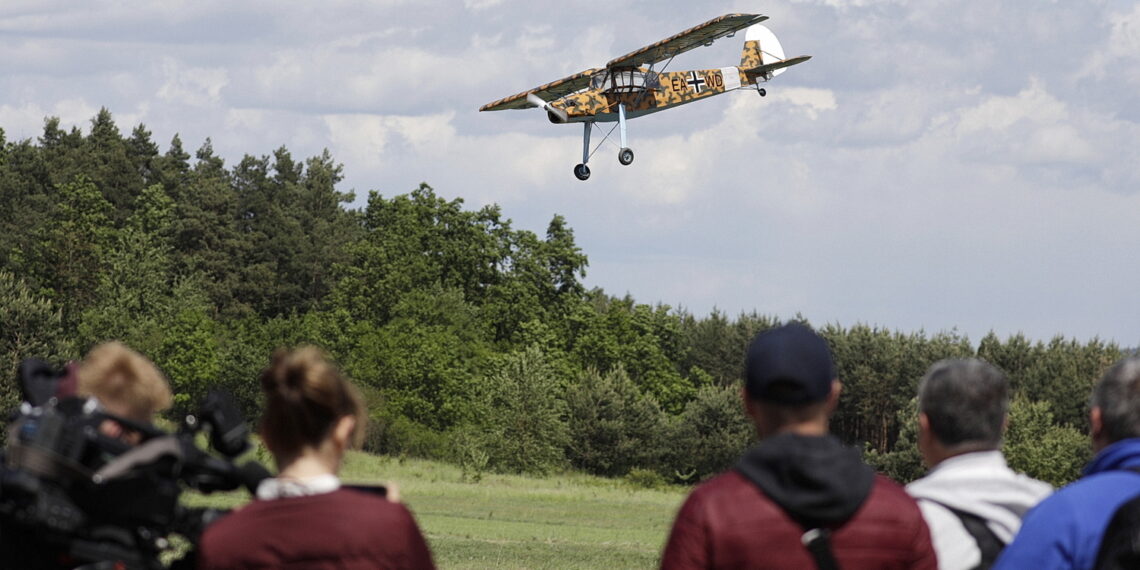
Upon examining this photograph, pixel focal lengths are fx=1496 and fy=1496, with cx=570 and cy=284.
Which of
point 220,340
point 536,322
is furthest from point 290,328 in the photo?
point 536,322

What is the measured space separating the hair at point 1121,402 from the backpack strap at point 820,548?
42.2 inches

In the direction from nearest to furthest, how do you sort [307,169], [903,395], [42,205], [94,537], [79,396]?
Answer: 1. [94,537]
2. [79,396]
3. [903,395]
4. [42,205]
5. [307,169]

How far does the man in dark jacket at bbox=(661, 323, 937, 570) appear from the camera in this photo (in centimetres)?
386

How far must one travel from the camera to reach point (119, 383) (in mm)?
4504

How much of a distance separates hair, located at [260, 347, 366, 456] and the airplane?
4385 centimetres

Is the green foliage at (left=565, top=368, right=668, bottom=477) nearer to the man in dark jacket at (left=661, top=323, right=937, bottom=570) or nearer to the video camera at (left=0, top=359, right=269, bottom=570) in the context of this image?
the video camera at (left=0, top=359, right=269, bottom=570)

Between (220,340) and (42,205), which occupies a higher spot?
(42,205)

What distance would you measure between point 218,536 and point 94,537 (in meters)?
0.32

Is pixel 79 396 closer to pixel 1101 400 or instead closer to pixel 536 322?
pixel 1101 400

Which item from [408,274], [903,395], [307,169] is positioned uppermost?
[307,169]

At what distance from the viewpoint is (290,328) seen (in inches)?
3748

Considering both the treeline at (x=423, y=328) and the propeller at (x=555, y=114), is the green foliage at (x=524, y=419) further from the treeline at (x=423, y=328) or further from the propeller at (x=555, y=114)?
the propeller at (x=555, y=114)

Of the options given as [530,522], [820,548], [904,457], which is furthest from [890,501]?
[904,457]

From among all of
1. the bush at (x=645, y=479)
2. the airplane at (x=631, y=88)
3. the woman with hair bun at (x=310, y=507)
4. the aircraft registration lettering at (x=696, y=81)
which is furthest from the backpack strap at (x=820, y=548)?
the bush at (x=645, y=479)
